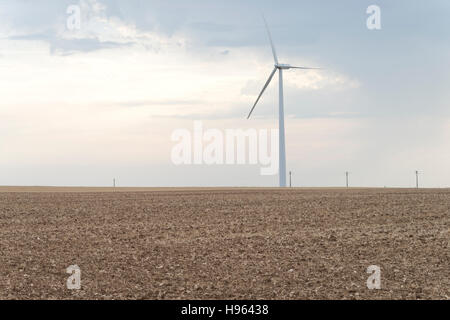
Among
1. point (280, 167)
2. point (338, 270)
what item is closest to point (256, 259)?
point (338, 270)

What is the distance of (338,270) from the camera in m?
19.3

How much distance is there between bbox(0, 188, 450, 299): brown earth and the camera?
669 inches

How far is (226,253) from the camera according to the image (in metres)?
22.2

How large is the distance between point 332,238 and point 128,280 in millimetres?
10544

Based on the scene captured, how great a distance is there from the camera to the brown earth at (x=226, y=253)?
17000 mm

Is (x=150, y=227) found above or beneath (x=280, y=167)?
beneath

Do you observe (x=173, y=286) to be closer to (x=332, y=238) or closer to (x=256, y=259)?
(x=256, y=259)

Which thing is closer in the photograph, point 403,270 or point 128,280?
point 128,280

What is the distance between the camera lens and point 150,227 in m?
30.1
